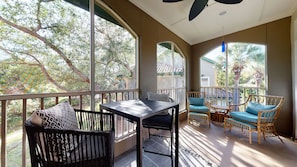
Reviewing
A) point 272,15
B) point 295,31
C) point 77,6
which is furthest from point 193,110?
point 77,6

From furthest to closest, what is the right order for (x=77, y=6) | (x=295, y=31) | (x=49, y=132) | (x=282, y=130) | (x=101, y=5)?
(x=282, y=130)
(x=295, y=31)
(x=101, y=5)
(x=77, y=6)
(x=49, y=132)

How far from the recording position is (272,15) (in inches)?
134

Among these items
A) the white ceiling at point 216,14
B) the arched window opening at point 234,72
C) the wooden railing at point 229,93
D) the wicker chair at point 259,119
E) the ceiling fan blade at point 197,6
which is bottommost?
the wicker chair at point 259,119

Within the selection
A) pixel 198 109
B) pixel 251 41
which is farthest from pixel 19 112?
pixel 251 41

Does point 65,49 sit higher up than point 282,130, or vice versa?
point 65,49

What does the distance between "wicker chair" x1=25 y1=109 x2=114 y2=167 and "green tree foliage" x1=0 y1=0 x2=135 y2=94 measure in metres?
0.61

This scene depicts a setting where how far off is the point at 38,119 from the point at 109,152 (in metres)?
0.57

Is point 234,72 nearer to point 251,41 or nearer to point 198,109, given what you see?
point 251,41

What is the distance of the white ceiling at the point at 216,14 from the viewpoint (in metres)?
2.77

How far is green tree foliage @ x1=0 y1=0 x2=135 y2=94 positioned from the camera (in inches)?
51.7

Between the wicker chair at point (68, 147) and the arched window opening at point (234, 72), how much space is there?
4082mm

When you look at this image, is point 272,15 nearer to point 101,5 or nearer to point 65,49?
point 101,5

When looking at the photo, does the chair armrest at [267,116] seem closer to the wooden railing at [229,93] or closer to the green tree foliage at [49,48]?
the wooden railing at [229,93]

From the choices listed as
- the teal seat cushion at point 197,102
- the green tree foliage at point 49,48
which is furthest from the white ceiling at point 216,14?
the teal seat cushion at point 197,102
